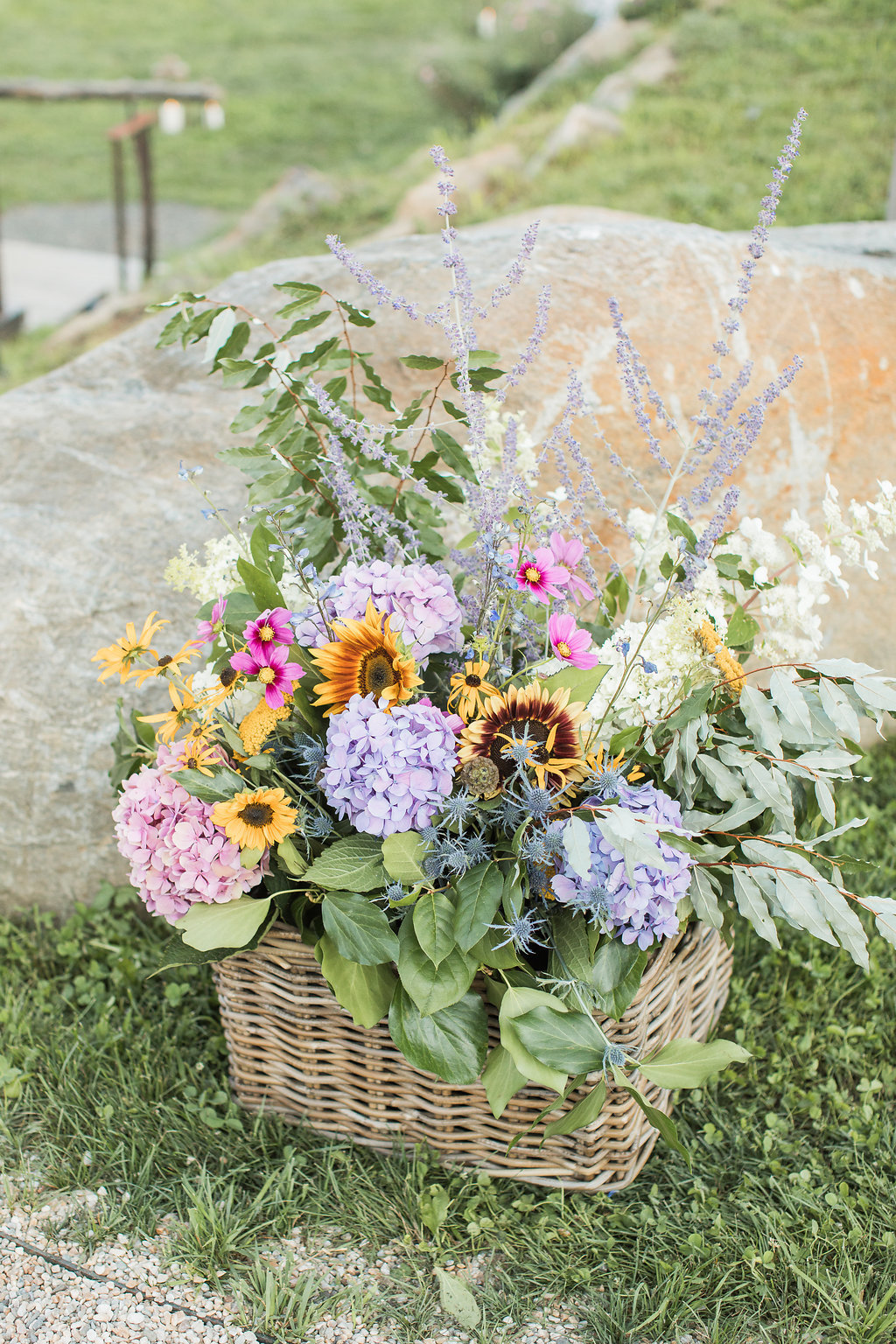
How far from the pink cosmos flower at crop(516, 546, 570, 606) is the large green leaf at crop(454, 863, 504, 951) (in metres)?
0.36

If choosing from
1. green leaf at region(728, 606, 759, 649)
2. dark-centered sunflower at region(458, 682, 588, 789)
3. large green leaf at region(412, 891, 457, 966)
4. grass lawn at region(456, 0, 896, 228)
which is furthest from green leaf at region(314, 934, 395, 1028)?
grass lawn at region(456, 0, 896, 228)

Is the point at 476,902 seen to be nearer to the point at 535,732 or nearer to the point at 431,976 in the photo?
the point at 431,976

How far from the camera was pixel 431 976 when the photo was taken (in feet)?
4.44

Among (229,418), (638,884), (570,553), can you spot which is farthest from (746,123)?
(638,884)

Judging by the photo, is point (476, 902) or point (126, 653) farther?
point (126, 653)

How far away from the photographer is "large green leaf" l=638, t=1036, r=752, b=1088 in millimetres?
1336

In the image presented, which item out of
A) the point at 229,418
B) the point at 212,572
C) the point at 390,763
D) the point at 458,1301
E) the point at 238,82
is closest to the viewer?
the point at 390,763

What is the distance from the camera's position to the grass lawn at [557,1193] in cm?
150

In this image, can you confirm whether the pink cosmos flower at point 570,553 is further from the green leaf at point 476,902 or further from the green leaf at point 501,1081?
the green leaf at point 501,1081

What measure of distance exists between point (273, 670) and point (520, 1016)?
0.53m

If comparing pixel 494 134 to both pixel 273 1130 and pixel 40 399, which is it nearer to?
pixel 40 399

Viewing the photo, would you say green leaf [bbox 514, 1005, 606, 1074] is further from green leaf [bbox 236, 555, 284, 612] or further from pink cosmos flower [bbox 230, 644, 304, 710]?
green leaf [bbox 236, 555, 284, 612]

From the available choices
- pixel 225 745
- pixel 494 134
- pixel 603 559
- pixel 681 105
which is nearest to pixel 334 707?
pixel 225 745

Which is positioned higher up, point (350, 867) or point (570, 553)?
point (570, 553)
